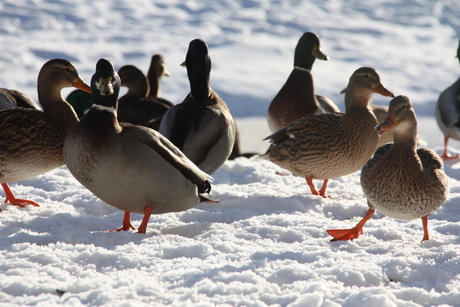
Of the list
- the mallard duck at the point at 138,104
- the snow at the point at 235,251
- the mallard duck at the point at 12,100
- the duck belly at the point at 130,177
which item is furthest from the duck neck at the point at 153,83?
the duck belly at the point at 130,177

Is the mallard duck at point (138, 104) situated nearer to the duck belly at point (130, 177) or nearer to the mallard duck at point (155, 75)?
the mallard duck at point (155, 75)

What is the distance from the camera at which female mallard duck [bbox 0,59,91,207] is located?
11.8 feet

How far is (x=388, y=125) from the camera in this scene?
11.4 ft

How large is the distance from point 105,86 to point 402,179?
1.75m

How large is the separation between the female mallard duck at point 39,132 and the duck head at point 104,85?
0.56 meters

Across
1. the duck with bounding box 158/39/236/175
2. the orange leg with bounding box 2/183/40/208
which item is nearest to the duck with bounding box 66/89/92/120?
the duck with bounding box 158/39/236/175

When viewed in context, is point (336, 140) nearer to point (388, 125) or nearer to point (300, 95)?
point (388, 125)

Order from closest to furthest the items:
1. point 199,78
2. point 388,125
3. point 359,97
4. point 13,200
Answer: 1. point 388,125
2. point 13,200
3. point 199,78
4. point 359,97

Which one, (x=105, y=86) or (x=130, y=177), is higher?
(x=105, y=86)

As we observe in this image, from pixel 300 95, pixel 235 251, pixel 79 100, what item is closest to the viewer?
pixel 235 251

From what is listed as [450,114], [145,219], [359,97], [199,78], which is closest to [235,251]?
[145,219]

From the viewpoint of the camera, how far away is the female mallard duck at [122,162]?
124 inches

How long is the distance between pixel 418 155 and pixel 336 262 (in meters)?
1.13

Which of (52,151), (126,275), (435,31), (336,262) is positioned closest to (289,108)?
(52,151)
